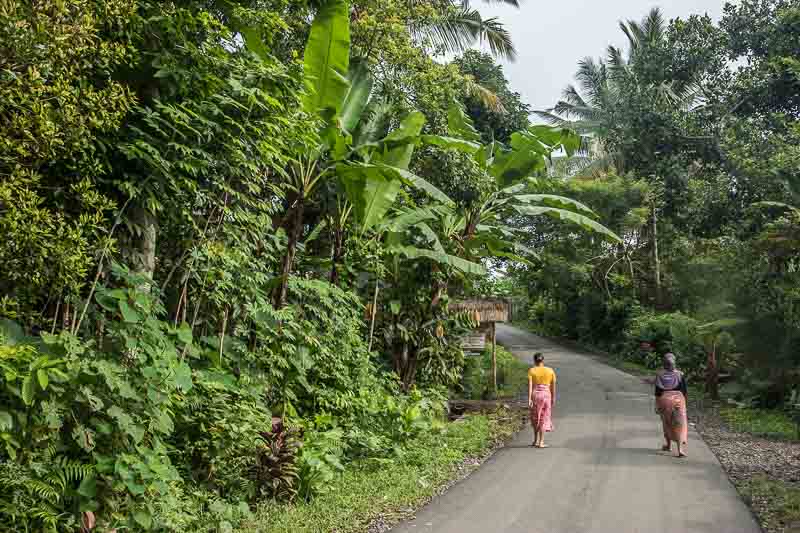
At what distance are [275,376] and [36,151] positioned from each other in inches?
157

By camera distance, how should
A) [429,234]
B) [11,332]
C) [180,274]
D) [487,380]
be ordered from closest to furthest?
[11,332] → [180,274] → [429,234] → [487,380]

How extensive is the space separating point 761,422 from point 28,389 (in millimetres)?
14330

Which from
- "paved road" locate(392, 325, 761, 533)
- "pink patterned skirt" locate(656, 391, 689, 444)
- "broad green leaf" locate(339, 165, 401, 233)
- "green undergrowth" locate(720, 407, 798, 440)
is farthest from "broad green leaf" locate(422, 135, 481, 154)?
"green undergrowth" locate(720, 407, 798, 440)

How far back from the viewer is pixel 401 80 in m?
13.5

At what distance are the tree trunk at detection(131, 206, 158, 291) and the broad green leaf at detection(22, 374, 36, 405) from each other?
1.97 meters

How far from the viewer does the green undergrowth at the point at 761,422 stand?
13289mm

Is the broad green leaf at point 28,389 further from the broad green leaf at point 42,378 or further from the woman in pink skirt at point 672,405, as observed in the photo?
the woman in pink skirt at point 672,405

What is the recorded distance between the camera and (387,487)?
797cm

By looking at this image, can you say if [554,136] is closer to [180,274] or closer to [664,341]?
[180,274]

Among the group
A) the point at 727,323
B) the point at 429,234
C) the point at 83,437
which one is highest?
the point at 429,234

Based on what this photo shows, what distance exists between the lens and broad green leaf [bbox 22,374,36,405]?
4512 millimetres

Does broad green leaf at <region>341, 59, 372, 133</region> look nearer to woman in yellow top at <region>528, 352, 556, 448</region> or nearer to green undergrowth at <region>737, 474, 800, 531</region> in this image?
woman in yellow top at <region>528, 352, 556, 448</region>

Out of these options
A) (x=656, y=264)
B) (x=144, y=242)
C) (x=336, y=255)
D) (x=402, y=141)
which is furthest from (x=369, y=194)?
(x=656, y=264)

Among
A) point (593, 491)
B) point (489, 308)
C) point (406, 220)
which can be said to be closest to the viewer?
point (593, 491)
